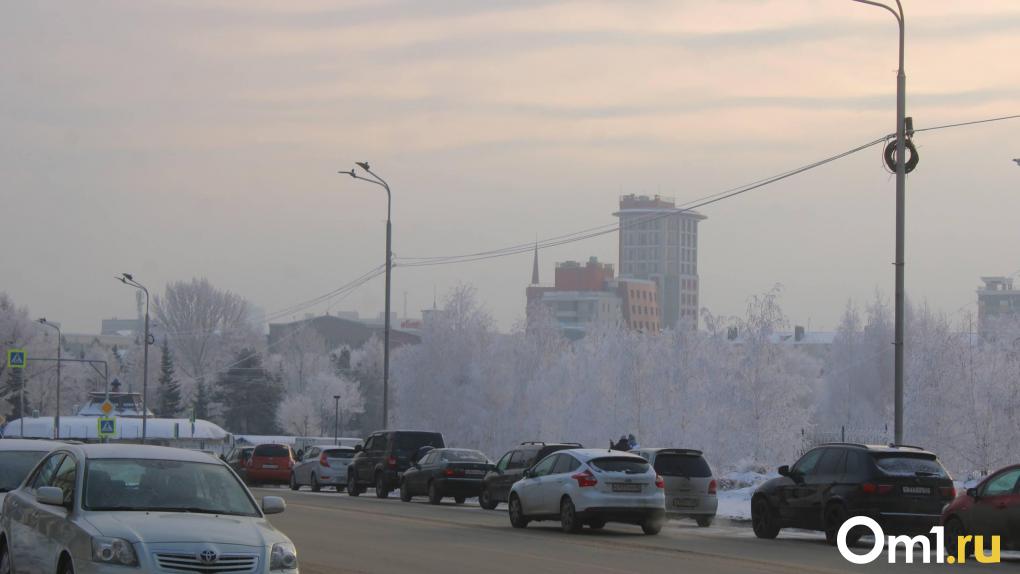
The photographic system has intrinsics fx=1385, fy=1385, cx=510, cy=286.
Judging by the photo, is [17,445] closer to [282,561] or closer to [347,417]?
[282,561]

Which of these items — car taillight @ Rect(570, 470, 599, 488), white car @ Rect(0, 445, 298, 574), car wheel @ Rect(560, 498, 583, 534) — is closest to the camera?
white car @ Rect(0, 445, 298, 574)

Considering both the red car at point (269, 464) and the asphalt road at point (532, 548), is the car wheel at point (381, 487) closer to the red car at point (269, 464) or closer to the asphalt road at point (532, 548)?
the asphalt road at point (532, 548)

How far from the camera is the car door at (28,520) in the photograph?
12.3 metres

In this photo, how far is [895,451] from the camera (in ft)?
74.0

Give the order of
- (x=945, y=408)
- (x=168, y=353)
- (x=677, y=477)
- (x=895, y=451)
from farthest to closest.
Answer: (x=168, y=353) → (x=945, y=408) → (x=677, y=477) → (x=895, y=451)

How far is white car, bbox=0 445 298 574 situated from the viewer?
1088 cm

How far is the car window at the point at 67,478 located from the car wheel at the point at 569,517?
12739mm

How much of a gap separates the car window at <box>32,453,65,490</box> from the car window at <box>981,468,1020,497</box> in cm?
1326

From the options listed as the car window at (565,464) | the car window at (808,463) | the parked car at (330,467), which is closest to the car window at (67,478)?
the car window at (565,464)

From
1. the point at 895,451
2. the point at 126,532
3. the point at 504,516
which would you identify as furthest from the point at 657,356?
the point at 126,532

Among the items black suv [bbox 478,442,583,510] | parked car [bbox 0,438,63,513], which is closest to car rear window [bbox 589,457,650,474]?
black suv [bbox 478,442,583,510]

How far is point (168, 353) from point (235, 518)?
120 meters

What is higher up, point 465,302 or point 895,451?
point 465,302

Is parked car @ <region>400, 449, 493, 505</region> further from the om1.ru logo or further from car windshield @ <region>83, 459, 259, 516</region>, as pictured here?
car windshield @ <region>83, 459, 259, 516</region>
